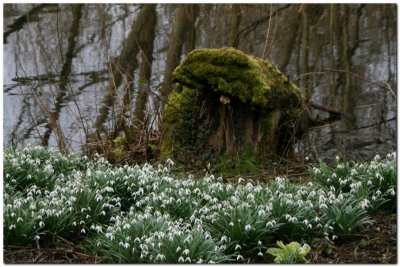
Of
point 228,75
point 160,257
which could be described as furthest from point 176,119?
point 160,257

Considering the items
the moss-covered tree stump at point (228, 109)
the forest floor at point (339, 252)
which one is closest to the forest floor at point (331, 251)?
the forest floor at point (339, 252)

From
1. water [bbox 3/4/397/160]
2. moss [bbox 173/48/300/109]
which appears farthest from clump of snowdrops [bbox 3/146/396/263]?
water [bbox 3/4/397/160]

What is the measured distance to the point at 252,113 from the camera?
895 cm

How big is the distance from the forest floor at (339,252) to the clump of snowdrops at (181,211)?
0.30 ft

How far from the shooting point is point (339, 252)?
20.3 feet

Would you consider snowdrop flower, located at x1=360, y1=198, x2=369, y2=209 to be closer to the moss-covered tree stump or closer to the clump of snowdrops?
the clump of snowdrops

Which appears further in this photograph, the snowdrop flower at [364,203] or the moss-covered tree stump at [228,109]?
the moss-covered tree stump at [228,109]

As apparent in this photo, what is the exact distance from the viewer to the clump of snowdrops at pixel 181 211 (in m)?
5.94

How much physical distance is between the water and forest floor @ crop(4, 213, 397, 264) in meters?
4.77

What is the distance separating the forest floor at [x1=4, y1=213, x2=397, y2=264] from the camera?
6039 millimetres

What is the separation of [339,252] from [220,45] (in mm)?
10983

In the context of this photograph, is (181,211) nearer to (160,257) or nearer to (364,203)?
(160,257)

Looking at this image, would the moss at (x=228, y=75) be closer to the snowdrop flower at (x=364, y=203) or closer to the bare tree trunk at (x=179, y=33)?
the snowdrop flower at (x=364, y=203)

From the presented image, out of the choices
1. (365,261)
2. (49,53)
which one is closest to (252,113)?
(365,261)
